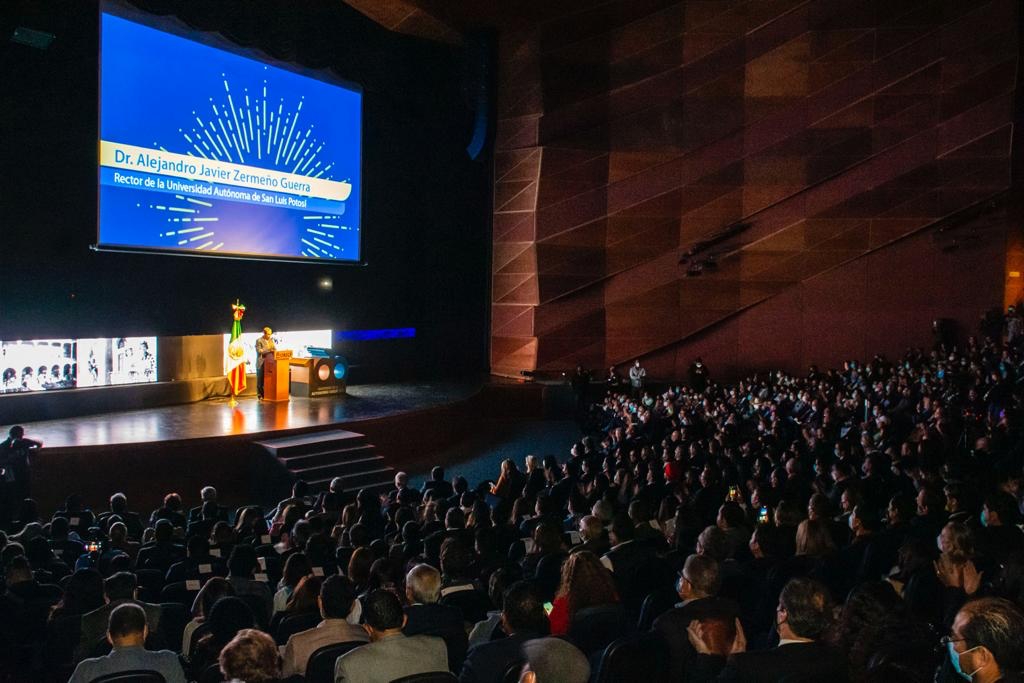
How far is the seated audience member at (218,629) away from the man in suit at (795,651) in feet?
6.51

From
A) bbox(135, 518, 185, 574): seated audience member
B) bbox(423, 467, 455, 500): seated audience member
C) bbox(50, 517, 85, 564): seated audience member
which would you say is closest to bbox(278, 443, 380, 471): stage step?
bbox(423, 467, 455, 500): seated audience member

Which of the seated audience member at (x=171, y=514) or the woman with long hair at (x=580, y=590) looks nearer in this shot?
the woman with long hair at (x=580, y=590)

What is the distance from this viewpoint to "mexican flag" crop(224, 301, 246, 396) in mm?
14211

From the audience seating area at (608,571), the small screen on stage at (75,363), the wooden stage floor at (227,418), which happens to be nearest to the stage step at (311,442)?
the wooden stage floor at (227,418)

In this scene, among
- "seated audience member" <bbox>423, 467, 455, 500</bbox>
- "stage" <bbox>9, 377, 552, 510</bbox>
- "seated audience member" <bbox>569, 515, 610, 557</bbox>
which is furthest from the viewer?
Result: "stage" <bbox>9, 377, 552, 510</bbox>

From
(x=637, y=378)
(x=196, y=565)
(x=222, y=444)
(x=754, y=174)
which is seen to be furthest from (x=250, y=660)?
(x=754, y=174)

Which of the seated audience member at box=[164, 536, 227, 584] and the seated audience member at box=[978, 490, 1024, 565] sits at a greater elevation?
the seated audience member at box=[978, 490, 1024, 565]

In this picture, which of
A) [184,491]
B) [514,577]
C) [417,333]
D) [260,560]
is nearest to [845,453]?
[514,577]

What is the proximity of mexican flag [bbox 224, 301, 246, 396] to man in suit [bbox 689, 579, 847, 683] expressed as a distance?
11.9 metres

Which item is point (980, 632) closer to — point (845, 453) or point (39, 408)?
point (845, 453)

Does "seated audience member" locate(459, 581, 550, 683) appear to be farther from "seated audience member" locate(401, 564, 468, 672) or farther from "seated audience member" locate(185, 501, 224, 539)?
"seated audience member" locate(185, 501, 224, 539)

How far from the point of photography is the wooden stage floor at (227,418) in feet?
36.3

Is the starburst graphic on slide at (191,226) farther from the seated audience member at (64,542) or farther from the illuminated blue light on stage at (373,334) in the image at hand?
the seated audience member at (64,542)

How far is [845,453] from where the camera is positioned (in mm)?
8430
